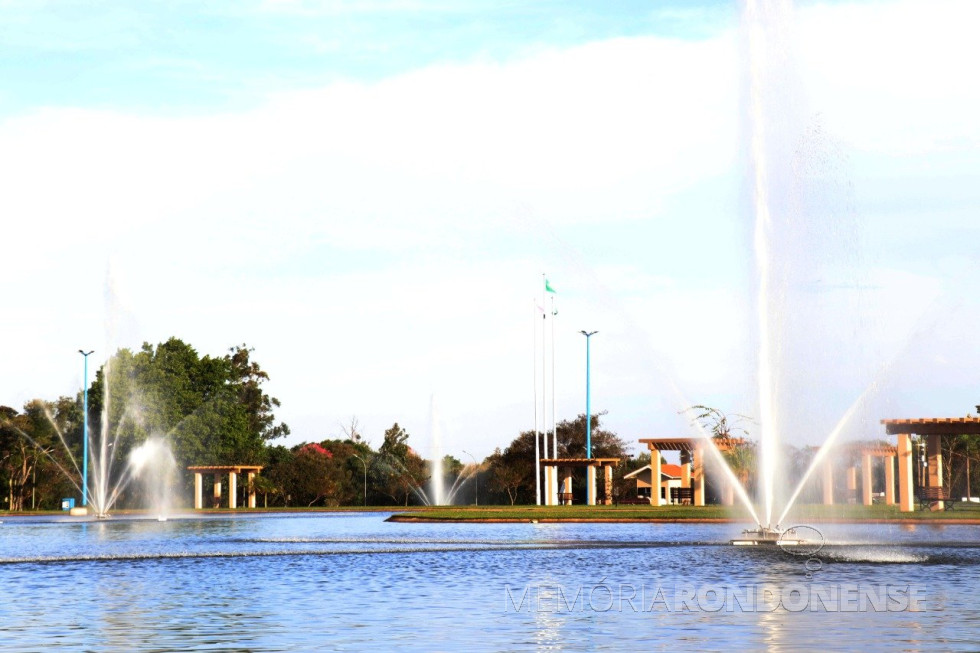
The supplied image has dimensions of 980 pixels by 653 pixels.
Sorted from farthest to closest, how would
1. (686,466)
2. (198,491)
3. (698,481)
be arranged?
(198,491) → (686,466) → (698,481)

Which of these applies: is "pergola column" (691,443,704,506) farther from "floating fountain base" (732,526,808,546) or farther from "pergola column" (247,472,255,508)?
"floating fountain base" (732,526,808,546)

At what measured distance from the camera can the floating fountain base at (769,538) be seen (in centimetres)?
3269

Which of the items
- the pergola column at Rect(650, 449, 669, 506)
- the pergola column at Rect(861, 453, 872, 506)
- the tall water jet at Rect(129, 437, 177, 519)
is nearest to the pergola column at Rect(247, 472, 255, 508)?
the tall water jet at Rect(129, 437, 177, 519)

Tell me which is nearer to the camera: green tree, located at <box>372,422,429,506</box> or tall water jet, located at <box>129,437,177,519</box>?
tall water jet, located at <box>129,437,177,519</box>

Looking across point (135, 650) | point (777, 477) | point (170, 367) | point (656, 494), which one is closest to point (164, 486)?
point (170, 367)

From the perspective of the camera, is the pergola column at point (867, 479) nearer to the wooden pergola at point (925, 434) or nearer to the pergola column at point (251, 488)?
the wooden pergola at point (925, 434)

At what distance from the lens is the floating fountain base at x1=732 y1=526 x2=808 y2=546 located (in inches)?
1287

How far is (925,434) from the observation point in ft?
211

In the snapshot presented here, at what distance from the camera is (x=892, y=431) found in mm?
62094

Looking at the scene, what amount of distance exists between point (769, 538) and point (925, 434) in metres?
34.0

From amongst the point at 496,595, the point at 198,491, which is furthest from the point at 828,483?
the point at 496,595

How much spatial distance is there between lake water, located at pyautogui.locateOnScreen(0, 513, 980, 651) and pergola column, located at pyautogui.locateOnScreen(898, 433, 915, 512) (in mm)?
25367

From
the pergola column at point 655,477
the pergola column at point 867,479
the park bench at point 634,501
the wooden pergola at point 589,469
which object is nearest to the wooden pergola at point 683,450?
the pergola column at point 655,477

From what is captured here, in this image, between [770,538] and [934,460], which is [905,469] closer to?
[934,460]
